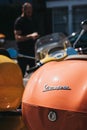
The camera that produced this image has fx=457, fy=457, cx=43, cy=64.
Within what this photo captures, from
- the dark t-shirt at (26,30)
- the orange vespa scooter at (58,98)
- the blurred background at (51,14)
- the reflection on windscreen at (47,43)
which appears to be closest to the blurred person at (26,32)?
the dark t-shirt at (26,30)

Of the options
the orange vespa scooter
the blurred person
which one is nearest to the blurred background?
the blurred person

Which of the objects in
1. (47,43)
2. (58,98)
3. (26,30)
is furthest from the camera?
(26,30)

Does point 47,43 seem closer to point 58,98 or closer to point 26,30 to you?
point 58,98

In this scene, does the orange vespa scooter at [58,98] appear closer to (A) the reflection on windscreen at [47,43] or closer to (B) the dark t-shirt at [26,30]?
(A) the reflection on windscreen at [47,43]

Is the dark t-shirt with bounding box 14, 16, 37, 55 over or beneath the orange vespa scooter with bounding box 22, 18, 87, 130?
beneath

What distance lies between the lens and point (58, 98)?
2643 millimetres

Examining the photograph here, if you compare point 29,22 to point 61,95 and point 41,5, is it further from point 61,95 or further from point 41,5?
point 41,5

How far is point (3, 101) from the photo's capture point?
3332 millimetres

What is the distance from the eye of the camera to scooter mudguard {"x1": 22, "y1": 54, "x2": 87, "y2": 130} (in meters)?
2.59

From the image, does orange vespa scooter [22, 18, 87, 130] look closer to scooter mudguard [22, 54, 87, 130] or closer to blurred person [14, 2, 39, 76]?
scooter mudguard [22, 54, 87, 130]

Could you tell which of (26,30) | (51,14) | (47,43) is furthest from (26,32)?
(51,14)

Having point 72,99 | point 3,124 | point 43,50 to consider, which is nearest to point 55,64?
point 72,99

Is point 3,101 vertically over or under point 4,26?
over

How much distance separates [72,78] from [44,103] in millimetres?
222
